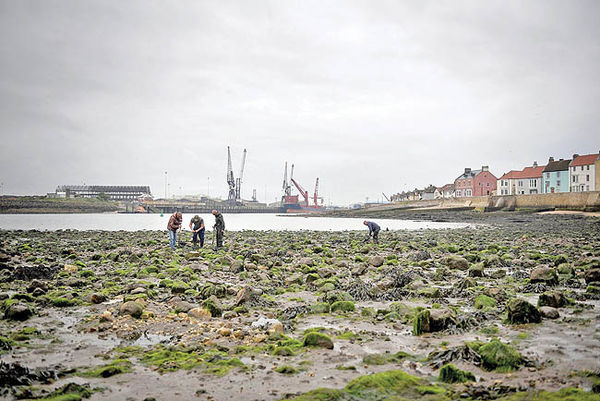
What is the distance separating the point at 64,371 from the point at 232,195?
179 metres

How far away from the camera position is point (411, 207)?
9662cm

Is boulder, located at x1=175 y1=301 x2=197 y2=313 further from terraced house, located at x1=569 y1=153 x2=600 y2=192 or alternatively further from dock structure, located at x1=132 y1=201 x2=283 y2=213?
dock structure, located at x1=132 y1=201 x2=283 y2=213

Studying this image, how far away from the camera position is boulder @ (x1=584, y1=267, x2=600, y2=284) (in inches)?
441

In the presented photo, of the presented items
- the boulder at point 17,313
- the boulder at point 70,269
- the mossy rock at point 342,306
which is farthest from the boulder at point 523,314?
the boulder at point 70,269

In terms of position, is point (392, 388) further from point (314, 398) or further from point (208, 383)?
point (208, 383)

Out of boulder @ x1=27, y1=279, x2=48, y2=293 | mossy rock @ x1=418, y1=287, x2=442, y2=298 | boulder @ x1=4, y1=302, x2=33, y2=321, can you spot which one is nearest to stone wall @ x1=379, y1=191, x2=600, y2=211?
mossy rock @ x1=418, y1=287, x2=442, y2=298

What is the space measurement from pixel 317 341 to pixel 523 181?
112m

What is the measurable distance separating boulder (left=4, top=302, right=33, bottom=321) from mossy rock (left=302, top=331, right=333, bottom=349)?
5735 millimetres

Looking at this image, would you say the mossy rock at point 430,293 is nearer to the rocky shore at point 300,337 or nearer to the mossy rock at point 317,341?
the rocky shore at point 300,337

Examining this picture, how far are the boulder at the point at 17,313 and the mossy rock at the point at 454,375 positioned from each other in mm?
7888

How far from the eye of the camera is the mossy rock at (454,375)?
17.1ft

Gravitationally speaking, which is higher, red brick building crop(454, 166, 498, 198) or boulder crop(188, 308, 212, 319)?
red brick building crop(454, 166, 498, 198)

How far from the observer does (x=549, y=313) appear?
7.97 meters

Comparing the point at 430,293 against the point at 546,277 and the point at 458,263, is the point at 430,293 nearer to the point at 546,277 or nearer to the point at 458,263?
the point at 546,277
